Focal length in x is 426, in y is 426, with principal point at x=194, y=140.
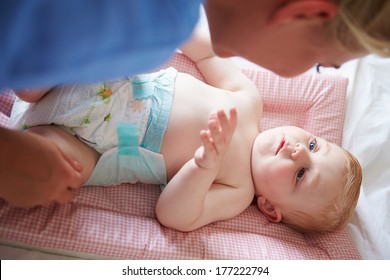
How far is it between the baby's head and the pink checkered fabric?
6 centimetres

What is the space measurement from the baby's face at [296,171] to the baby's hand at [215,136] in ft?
0.79

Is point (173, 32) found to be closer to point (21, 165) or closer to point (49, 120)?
point (21, 165)

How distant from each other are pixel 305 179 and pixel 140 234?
491 millimetres

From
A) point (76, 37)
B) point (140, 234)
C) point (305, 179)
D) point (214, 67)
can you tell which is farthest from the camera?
point (214, 67)

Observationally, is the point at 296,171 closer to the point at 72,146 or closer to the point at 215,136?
the point at 215,136

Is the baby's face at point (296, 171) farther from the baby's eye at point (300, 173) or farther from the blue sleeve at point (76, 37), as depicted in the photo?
the blue sleeve at point (76, 37)

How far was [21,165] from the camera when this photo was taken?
0.76 meters

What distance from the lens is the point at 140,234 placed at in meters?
1.12

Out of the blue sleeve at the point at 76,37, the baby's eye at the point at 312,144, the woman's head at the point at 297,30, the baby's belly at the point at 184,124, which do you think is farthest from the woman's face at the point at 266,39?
the baby's eye at the point at 312,144

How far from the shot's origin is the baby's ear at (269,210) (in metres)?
1.29

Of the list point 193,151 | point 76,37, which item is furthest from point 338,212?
point 76,37
